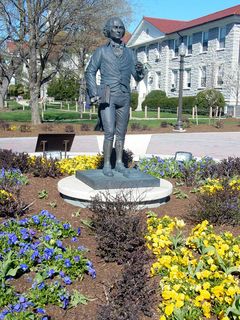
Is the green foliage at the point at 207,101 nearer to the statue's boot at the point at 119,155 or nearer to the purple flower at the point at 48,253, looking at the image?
the statue's boot at the point at 119,155

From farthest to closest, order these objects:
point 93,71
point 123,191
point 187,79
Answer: point 187,79
point 93,71
point 123,191

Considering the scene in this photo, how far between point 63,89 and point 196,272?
174ft

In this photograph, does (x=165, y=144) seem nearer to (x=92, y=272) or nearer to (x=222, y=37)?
(x=92, y=272)

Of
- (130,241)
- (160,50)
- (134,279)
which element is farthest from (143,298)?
(160,50)

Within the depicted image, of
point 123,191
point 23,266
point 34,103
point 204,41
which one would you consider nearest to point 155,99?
point 204,41

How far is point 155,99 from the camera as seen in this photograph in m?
41.7

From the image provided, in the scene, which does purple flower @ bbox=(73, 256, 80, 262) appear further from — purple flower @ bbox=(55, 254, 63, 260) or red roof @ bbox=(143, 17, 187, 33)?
red roof @ bbox=(143, 17, 187, 33)

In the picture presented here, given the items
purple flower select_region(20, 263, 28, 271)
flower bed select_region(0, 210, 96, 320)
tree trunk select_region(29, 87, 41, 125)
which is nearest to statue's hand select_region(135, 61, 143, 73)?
flower bed select_region(0, 210, 96, 320)

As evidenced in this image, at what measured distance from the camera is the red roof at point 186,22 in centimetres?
3616

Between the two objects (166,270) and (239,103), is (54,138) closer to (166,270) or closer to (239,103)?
(166,270)

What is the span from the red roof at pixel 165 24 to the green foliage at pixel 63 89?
11.5 m

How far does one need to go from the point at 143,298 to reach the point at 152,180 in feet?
9.89

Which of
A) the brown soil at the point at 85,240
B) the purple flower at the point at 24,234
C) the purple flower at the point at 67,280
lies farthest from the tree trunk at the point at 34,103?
the purple flower at the point at 67,280

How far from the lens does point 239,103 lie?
34938mm
